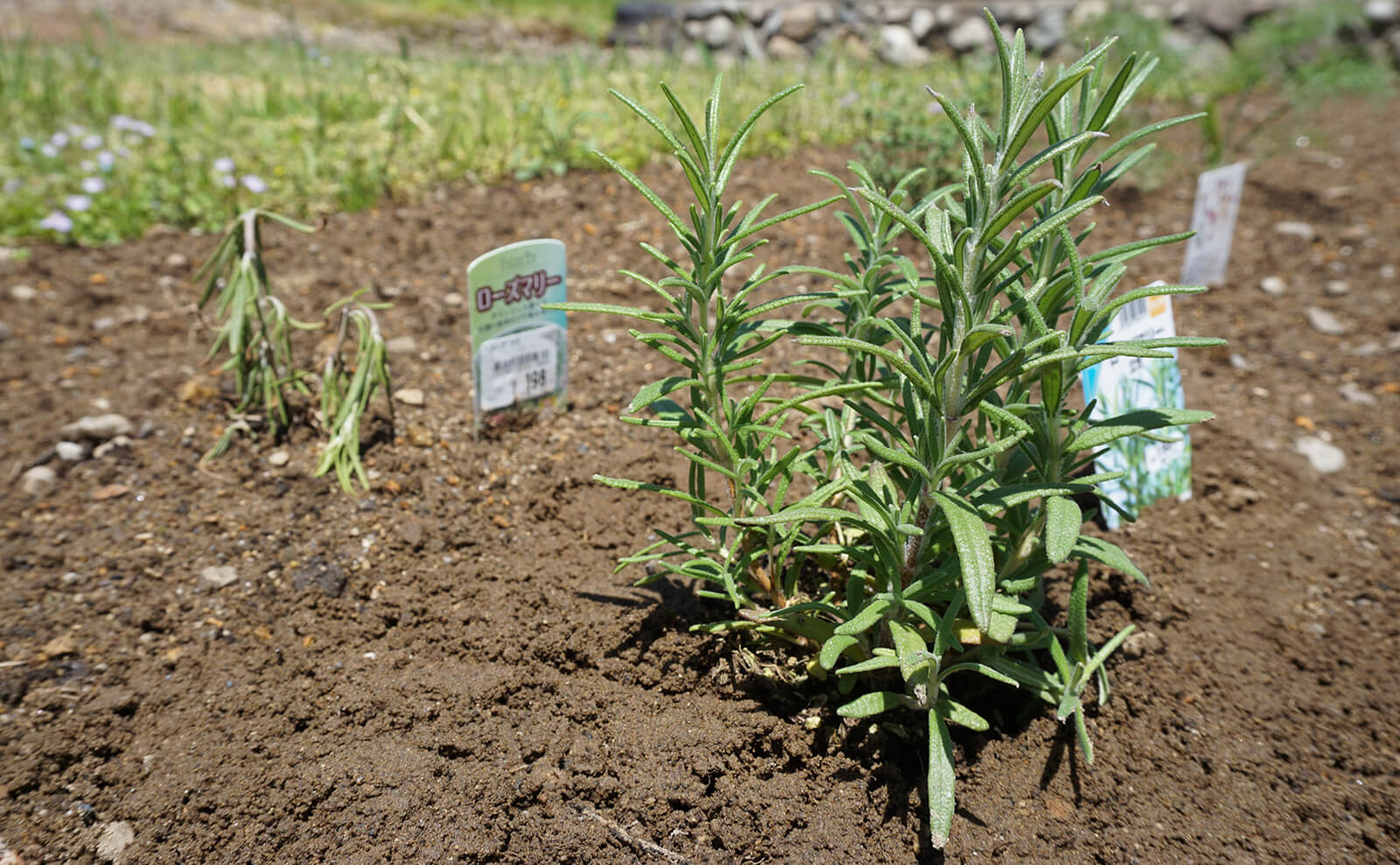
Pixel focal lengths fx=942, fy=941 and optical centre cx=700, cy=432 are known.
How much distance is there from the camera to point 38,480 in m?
2.38

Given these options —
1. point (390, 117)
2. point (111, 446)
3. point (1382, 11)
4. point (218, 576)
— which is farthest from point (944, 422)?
point (1382, 11)

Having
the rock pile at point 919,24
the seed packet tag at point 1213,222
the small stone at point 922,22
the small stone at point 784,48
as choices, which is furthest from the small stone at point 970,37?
the seed packet tag at point 1213,222

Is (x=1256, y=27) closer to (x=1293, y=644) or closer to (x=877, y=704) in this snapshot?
(x=1293, y=644)

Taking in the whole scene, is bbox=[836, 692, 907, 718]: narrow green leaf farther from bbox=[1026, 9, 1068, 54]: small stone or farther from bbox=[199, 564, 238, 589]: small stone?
bbox=[1026, 9, 1068, 54]: small stone

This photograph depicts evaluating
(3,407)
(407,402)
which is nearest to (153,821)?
(407,402)

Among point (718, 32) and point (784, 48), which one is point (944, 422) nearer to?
point (784, 48)

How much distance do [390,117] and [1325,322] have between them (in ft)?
11.7

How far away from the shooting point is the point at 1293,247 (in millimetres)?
3789

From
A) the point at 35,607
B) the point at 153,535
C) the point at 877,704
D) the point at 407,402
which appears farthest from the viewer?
the point at 407,402

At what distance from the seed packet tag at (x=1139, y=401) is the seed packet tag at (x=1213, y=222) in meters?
1.05

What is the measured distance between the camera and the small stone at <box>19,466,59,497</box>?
2.35m

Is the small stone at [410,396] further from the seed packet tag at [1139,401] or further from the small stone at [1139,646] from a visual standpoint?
the small stone at [1139,646]

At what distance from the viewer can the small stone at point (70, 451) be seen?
2443 mm

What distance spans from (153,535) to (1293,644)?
102 inches
